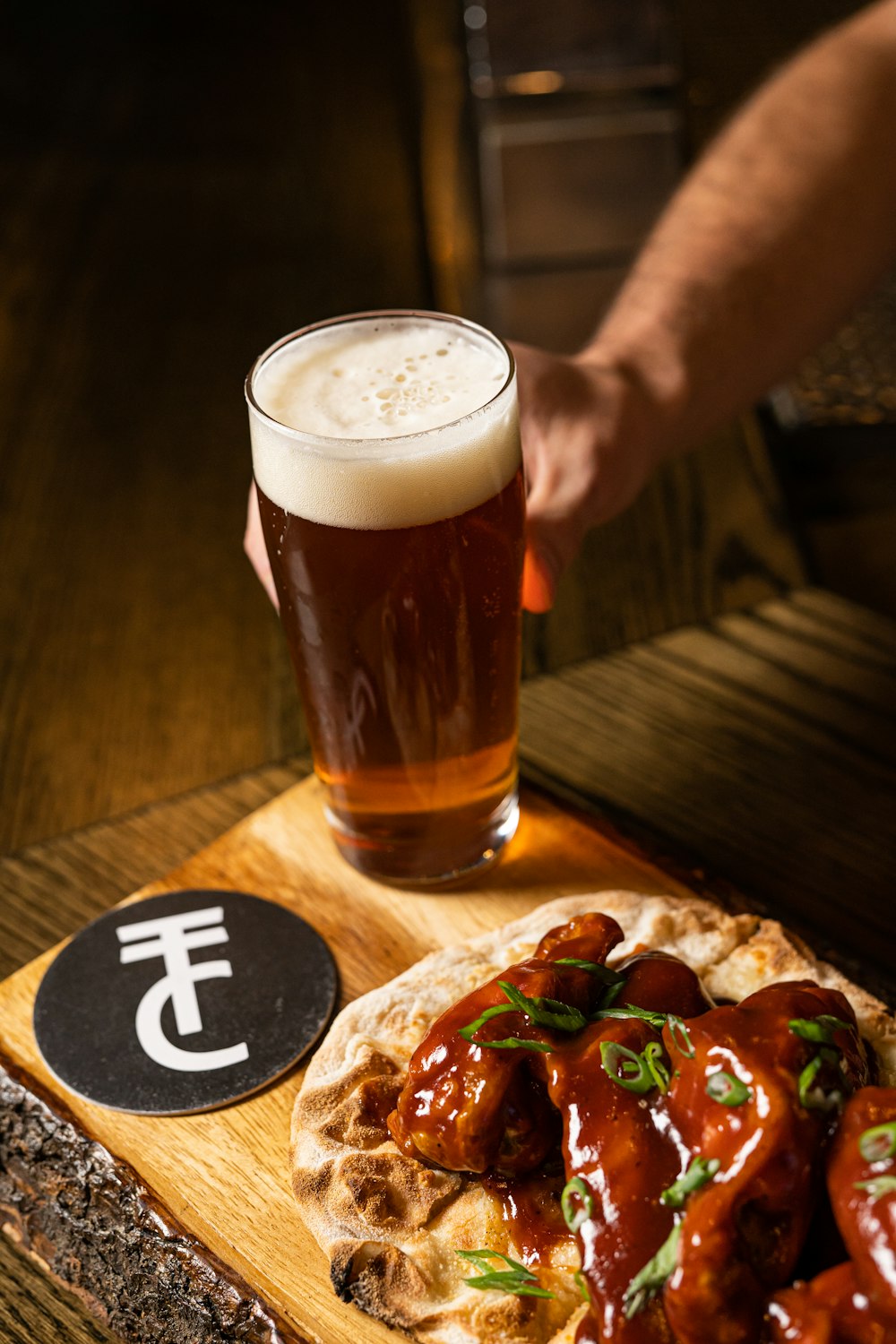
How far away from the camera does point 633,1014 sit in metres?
1.24

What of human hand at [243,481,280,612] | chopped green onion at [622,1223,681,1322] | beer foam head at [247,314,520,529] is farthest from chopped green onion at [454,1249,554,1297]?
human hand at [243,481,280,612]

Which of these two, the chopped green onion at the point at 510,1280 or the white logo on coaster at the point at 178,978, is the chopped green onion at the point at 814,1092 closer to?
the chopped green onion at the point at 510,1280

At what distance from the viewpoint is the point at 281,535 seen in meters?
1.47

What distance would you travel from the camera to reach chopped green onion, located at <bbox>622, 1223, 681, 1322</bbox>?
3.44 feet

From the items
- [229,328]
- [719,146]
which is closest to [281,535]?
[719,146]

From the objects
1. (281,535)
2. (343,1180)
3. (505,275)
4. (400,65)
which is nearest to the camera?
(343,1180)

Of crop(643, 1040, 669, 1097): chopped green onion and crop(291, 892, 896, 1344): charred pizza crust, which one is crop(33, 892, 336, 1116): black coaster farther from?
crop(643, 1040, 669, 1097): chopped green onion

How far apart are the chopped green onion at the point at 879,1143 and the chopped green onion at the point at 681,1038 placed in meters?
0.16

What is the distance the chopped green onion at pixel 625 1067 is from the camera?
1.15 m

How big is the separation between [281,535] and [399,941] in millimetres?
534

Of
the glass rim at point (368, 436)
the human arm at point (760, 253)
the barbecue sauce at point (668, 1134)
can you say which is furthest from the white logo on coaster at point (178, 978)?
the human arm at point (760, 253)

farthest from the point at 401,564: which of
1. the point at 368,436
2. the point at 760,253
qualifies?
the point at 760,253

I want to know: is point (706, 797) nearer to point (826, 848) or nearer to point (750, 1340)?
point (826, 848)

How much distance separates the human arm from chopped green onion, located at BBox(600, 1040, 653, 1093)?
1037 millimetres
